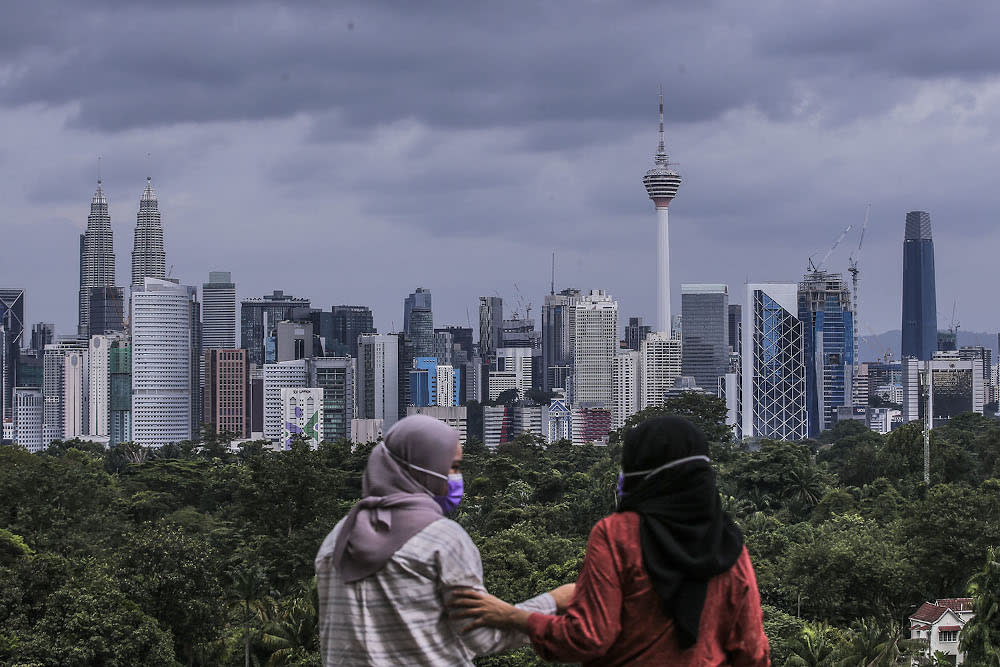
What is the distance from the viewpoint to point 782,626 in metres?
21.2

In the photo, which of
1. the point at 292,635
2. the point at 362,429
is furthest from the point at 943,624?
the point at 362,429

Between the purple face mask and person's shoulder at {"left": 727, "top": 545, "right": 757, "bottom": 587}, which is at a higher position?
the purple face mask

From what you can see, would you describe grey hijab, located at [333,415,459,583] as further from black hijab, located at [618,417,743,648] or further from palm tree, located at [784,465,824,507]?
palm tree, located at [784,465,824,507]

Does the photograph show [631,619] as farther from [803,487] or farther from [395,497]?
[803,487]

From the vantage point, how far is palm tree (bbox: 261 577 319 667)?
19.7 metres

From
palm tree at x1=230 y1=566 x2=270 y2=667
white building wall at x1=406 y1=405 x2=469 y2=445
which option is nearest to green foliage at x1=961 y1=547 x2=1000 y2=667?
palm tree at x1=230 y1=566 x2=270 y2=667

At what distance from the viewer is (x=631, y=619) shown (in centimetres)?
355

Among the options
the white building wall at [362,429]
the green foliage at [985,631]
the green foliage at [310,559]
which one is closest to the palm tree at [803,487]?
the green foliage at [310,559]

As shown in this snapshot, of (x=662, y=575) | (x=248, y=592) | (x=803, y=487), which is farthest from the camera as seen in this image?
(x=803, y=487)

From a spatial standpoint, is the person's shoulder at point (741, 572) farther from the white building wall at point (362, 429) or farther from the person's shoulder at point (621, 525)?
the white building wall at point (362, 429)

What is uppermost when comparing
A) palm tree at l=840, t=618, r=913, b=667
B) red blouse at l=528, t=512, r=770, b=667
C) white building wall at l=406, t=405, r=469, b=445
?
red blouse at l=528, t=512, r=770, b=667

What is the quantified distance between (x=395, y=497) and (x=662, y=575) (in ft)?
2.61

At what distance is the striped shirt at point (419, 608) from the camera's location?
3637 millimetres

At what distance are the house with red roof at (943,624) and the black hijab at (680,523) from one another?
67.1ft
